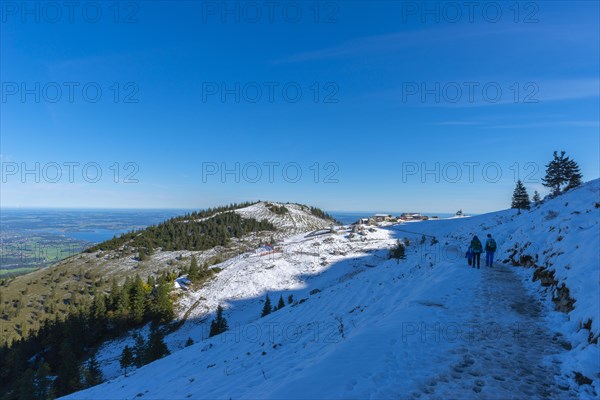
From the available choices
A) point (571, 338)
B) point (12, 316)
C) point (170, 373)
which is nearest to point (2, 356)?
point (12, 316)

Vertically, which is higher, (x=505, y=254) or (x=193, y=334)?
(x=505, y=254)

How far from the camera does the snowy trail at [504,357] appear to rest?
6254mm

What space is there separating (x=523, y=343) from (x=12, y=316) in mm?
110317

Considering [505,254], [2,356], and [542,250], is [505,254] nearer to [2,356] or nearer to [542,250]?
[542,250]

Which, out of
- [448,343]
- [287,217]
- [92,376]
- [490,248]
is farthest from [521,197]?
[287,217]

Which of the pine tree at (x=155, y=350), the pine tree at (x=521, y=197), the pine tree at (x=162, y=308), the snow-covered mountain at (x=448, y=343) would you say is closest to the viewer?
the snow-covered mountain at (x=448, y=343)

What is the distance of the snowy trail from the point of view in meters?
6.25

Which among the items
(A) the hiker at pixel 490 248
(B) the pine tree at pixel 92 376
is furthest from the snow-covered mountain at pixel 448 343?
(B) the pine tree at pixel 92 376

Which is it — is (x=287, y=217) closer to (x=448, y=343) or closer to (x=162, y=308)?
(x=162, y=308)

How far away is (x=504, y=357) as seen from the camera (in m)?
7.73

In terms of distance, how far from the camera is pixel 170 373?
50.1 feet

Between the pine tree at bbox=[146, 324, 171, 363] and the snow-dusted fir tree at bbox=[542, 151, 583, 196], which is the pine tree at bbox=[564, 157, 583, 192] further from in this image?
the pine tree at bbox=[146, 324, 171, 363]

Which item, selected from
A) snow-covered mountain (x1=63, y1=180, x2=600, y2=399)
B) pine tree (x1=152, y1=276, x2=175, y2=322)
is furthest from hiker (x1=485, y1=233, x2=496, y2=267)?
pine tree (x1=152, y1=276, x2=175, y2=322)

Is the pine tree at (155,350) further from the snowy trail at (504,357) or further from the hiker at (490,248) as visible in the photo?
the hiker at (490,248)
